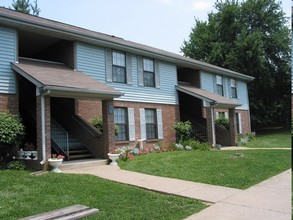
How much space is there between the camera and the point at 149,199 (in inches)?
262

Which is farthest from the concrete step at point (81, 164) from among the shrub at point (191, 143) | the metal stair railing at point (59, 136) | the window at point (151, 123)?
the shrub at point (191, 143)

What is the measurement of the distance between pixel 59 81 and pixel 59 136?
305 centimetres

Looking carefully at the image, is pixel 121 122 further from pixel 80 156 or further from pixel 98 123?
pixel 80 156

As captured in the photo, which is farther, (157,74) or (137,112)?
(157,74)

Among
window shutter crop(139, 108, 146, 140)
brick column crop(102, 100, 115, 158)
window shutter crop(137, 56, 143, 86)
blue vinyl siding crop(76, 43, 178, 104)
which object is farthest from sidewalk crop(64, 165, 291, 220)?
window shutter crop(137, 56, 143, 86)

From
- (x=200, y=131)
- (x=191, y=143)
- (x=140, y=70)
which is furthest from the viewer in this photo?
(x=200, y=131)

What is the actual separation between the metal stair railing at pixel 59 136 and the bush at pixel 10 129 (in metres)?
2.21

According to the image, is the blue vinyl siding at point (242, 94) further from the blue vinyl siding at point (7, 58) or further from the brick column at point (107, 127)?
the blue vinyl siding at point (7, 58)

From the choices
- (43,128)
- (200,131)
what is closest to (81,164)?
(43,128)

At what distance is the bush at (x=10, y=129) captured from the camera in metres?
10.0

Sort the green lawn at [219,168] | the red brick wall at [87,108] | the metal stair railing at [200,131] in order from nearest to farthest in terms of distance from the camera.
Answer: the green lawn at [219,168] < the red brick wall at [87,108] < the metal stair railing at [200,131]

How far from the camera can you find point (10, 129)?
10211 mm

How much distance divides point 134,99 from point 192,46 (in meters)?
24.3

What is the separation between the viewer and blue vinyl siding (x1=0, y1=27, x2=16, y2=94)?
11.4 m
